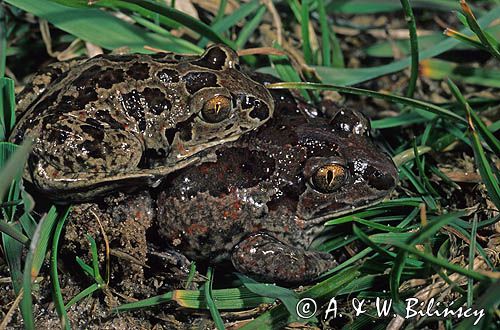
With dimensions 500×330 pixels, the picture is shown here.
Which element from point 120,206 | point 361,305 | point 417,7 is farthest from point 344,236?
point 417,7

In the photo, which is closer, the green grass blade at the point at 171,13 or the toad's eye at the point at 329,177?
the toad's eye at the point at 329,177

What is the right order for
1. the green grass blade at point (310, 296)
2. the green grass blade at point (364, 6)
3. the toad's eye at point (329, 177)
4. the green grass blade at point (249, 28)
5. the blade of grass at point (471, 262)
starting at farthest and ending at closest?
the green grass blade at point (364, 6)
the green grass blade at point (249, 28)
the toad's eye at point (329, 177)
the green grass blade at point (310, 296)
the blade of grass at point (471, 262)

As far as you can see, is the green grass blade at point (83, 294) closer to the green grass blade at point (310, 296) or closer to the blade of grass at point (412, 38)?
the green grass blade at point (310, 296)

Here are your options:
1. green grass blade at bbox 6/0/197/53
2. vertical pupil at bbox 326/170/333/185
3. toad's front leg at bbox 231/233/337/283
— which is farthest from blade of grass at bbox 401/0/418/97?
green grass blade at bbox 6/0/197/53

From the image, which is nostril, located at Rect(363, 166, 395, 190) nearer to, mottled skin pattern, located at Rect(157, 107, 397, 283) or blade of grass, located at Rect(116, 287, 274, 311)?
mottled skin pattern, located at Rect(157, 107, 397, 283)

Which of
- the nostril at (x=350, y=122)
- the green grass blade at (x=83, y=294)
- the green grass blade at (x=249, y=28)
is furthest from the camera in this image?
the green grass blade at (x=249, y=28)

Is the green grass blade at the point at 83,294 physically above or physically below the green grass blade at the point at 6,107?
below

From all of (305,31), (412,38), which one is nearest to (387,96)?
(412,38)

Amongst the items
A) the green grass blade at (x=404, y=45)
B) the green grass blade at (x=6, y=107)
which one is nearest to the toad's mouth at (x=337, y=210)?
the green grass blade at (x=404, y=45)

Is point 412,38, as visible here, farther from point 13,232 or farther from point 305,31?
point 13,232
